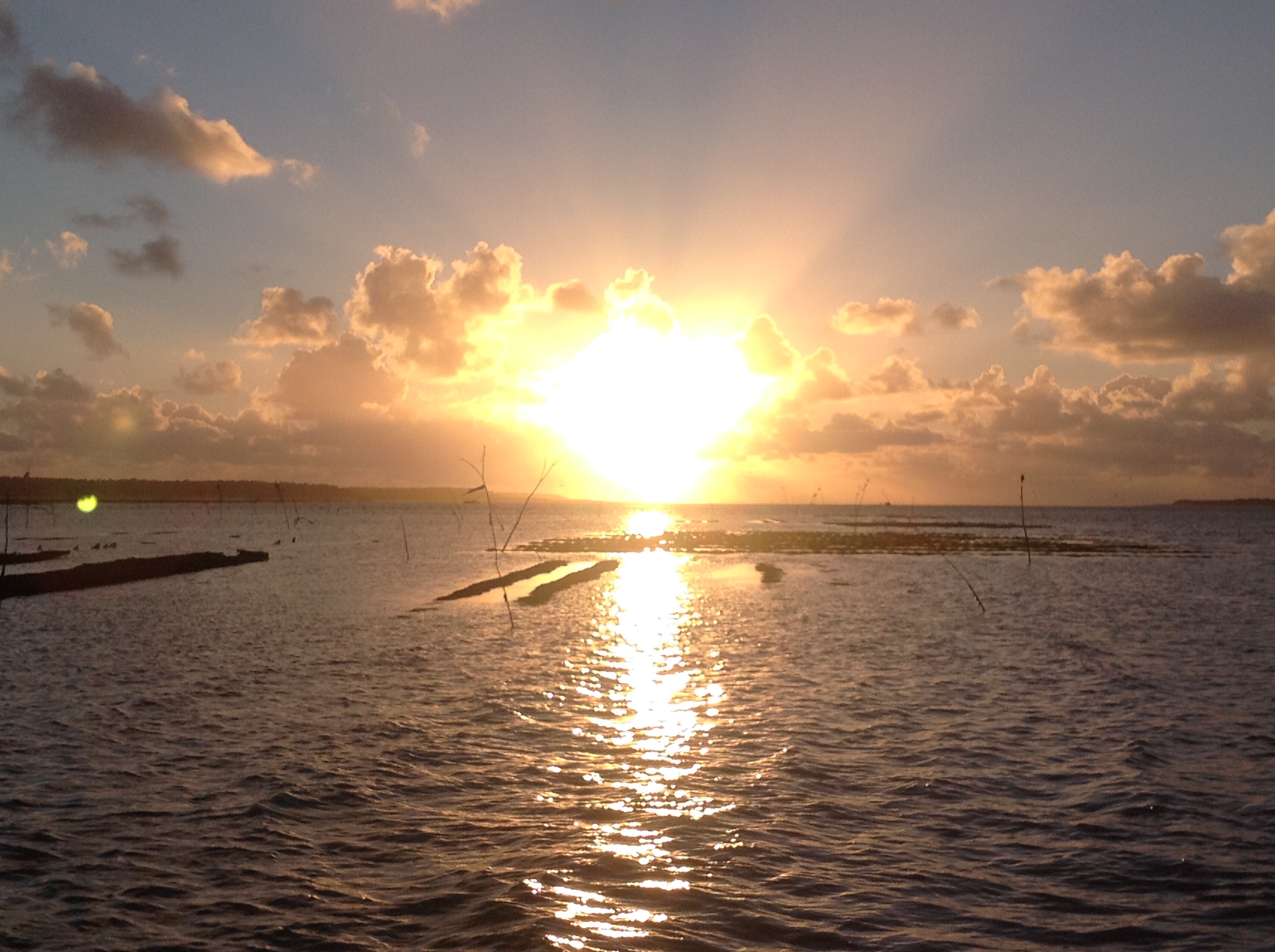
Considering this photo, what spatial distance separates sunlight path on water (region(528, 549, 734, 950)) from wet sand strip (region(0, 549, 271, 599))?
115ft

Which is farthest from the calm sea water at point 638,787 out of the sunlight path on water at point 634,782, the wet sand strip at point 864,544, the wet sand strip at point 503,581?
the wet sand strip at point 864,544

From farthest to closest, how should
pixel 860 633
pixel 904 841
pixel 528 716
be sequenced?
pixel 860 633
pixel 528 716
pixel 904 841

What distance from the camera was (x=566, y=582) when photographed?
185 ft

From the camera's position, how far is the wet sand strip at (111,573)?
47.4m

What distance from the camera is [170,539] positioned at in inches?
4328

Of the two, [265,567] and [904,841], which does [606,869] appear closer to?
[904,841]

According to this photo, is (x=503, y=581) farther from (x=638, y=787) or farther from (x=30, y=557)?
(x=30, y=557)

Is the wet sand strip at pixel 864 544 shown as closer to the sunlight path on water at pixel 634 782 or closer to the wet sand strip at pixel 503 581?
the wet sand strip at pixel 503 581

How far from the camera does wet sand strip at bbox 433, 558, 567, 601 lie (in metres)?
48.6

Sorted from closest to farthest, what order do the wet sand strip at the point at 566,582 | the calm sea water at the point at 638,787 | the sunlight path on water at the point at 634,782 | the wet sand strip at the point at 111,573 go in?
1. the calm sea water at the point at 638,787
2. the sunlight path on water at the point at 634,782
3. the wet sand strip at the point at 566,582
4. the wet sand strip at the point at 111,573

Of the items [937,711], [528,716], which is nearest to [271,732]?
[528,716]

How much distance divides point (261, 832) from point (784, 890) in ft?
25.6

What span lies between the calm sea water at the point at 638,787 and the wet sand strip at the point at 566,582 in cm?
1071

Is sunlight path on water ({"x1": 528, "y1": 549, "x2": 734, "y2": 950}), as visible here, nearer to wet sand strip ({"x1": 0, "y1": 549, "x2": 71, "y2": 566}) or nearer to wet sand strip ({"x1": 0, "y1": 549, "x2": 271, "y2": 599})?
wet sand strip ({"x1": 0, "y1": 549, "x2": 271, "y2": 599})
